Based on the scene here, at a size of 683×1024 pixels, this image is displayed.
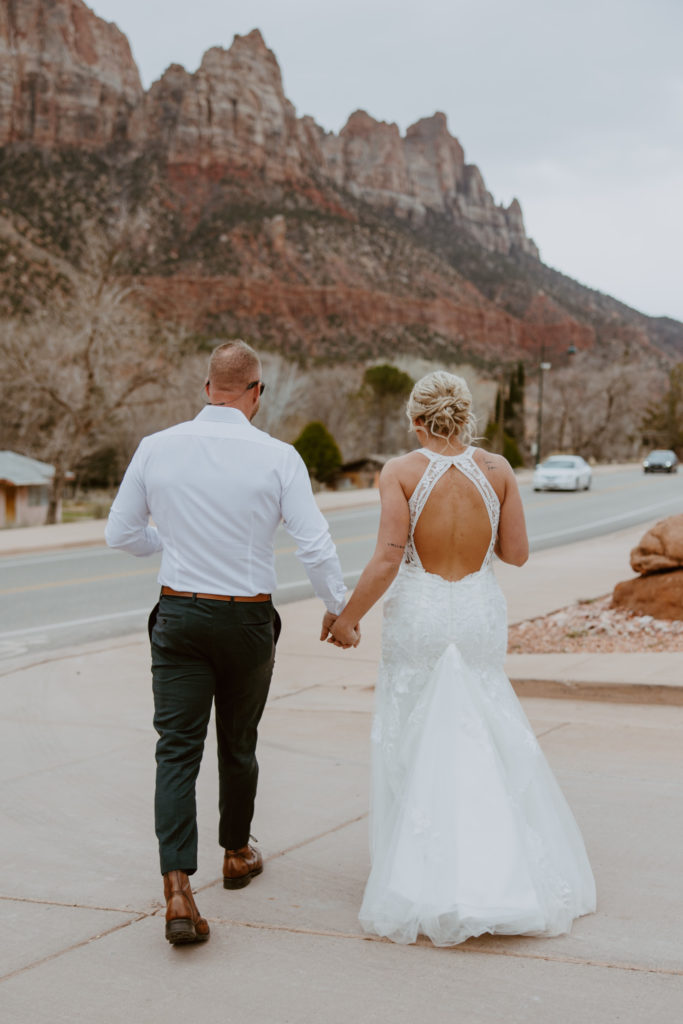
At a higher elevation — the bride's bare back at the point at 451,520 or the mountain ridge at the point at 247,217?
the mountain ridge at the point at 247,217

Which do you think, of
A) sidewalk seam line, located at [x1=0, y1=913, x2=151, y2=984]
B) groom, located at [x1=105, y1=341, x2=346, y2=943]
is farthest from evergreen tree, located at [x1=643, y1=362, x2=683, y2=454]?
sidewalk seam line, located at [x1=0, y1=913, x2=151, y2=984]

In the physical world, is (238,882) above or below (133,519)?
below

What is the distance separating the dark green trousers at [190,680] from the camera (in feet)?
12.3

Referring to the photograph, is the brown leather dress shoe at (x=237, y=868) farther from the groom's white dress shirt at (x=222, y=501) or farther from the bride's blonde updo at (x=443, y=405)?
the bride's blonde updo at (x=443, y=405)

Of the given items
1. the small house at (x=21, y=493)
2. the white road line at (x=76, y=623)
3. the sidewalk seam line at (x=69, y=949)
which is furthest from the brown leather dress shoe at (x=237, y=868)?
the small house at (x=21, y=493)

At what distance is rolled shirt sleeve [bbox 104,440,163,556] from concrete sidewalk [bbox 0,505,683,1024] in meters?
1.30

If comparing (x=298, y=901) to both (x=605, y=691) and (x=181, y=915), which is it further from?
(x=605, y=691)

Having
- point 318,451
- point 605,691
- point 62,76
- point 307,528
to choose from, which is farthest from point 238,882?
point 62,76

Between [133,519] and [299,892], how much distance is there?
4.97ft

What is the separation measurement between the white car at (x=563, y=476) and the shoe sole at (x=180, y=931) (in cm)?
3677

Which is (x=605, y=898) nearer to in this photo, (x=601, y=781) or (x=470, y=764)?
(x=470, y=764)

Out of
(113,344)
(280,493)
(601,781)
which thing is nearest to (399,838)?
(280,493)

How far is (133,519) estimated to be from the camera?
4004 mm

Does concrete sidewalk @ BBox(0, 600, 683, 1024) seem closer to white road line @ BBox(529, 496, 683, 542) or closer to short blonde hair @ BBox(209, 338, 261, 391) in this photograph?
short blonde hair @ BBox(209, 338, 261, 391)
